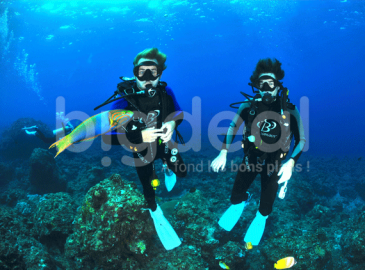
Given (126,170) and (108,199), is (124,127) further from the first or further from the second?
(126,170)

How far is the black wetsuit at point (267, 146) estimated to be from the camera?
3.15 metres

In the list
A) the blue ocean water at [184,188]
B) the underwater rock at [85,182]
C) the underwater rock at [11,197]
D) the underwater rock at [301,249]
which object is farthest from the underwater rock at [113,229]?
the underwater rock at [11,197]

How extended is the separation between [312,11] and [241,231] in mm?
A: 36426

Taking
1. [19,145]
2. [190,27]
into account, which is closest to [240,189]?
[19,145]

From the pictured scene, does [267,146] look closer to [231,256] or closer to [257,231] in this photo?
[257,231]

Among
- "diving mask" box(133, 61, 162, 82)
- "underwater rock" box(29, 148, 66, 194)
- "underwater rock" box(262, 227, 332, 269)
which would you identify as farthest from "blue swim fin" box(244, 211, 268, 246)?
"underwater rock" box(29, 148, 66, 194)

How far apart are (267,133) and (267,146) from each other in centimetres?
24

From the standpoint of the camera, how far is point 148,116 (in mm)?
2926

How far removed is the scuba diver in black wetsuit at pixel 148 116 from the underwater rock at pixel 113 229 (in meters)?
0.40

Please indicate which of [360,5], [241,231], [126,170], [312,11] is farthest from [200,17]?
[241,231]

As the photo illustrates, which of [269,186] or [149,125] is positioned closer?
[149,125]

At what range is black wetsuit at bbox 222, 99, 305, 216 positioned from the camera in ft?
10.3

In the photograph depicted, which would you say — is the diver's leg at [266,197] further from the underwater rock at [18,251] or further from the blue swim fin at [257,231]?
the underwater rock at [18,251]

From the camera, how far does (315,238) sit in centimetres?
370
